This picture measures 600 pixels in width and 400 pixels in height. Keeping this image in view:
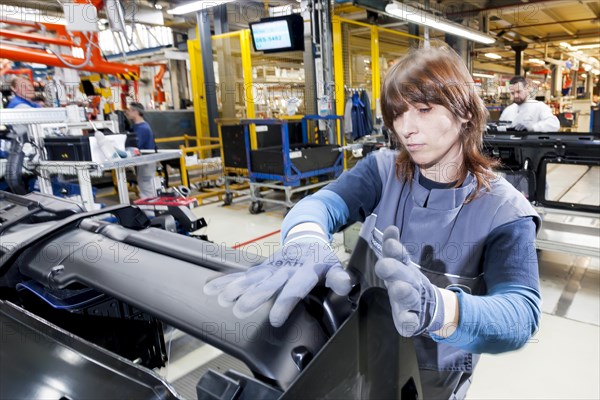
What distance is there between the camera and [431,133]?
0.92 m

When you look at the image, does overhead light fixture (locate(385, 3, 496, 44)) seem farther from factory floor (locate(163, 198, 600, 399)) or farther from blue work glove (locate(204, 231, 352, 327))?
blue work glove (locate(204, 231, 352, 327))

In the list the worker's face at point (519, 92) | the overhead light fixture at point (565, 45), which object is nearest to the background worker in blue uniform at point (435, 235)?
the worker's face at point (519, 92)

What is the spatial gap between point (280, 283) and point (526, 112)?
4.96 m

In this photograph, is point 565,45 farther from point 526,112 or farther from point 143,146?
point 143,146

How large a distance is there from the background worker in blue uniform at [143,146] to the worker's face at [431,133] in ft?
14.0

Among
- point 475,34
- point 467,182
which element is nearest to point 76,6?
point 467,182

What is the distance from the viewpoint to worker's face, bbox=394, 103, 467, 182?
917 mm

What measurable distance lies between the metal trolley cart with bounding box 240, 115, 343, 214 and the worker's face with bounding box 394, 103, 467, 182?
3.88 m

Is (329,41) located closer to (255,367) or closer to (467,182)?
(467,182)

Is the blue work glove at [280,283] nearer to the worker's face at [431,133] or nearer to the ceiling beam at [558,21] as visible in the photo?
the worker's face at [431,133]

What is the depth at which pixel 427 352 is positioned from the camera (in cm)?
89

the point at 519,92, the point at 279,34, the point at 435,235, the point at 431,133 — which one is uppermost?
the point at 279,34

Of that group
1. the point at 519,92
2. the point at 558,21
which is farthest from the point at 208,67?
the point at 558,21

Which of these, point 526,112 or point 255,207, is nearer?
point 526,112
